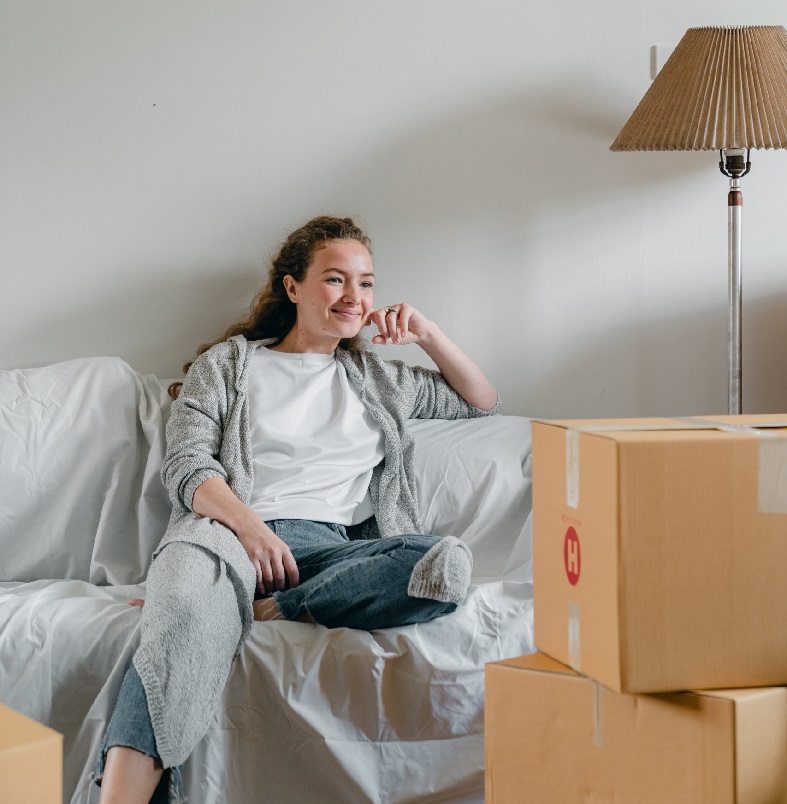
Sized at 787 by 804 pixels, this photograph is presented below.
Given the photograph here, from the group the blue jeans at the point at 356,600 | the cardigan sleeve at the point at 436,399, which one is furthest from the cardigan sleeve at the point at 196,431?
the cardigan sleeve at the point at 436,399

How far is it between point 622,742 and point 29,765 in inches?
21.8

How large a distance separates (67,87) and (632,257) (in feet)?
4.08

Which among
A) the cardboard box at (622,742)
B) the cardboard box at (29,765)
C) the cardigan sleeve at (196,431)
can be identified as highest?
the cardigan sleeve at (196,431)

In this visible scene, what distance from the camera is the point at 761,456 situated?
36.1 inches

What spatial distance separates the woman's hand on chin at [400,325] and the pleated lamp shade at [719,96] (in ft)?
1.65

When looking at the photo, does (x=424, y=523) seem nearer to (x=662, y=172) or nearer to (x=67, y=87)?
(x=662, y=172)

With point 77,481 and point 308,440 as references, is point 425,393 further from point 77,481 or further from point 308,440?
point 77,481

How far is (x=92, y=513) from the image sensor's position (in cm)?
175

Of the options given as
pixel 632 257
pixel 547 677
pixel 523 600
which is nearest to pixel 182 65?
pixel 632 257

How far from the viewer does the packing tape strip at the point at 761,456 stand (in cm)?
92

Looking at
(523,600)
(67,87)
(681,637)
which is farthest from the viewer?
(67,87)

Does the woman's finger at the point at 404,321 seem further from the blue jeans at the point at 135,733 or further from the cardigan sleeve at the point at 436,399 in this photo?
the blue jeans at the point at 135,733

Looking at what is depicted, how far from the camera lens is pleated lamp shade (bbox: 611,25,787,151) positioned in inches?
65.9

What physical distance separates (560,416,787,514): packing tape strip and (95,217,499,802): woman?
387mm
